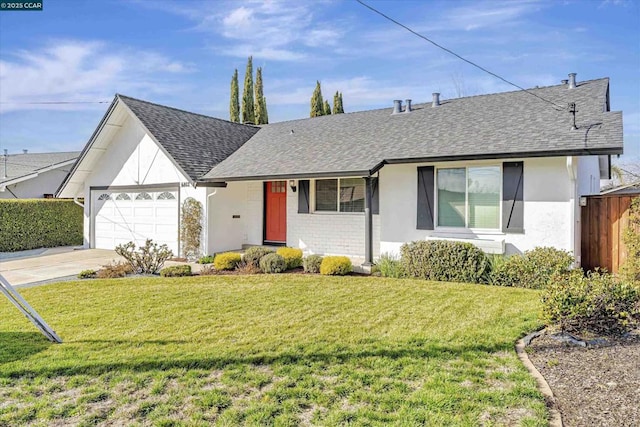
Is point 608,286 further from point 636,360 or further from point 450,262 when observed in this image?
point 450,262

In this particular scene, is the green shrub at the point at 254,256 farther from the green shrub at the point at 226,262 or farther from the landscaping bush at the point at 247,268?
the green shrub at the point at 226,262

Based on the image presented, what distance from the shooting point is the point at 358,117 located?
611 inches

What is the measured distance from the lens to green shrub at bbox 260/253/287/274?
34.8 feet

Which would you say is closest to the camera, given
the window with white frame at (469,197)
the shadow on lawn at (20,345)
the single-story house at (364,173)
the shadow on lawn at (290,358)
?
the shadow on lawn at (290,358)

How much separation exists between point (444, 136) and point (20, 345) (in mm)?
10415

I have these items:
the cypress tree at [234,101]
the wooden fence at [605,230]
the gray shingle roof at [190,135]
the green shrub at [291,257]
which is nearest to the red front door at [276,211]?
the gray shingle roof at [190,135]

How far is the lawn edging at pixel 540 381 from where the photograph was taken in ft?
10.7

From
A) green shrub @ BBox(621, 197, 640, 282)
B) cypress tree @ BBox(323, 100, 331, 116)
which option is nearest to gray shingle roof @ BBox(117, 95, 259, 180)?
green shrub @ BBox(621, 197, 640, 282)

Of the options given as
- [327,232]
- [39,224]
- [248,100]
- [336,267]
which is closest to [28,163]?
[39,224]

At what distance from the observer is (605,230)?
358 inches

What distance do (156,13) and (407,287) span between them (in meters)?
9.68

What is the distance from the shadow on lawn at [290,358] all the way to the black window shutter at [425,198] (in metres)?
5.92

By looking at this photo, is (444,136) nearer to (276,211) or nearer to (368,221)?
(368,221)

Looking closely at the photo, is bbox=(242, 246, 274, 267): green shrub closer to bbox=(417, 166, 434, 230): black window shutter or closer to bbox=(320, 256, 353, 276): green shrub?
bbox=(320, 256, 353, 276): green shrub
